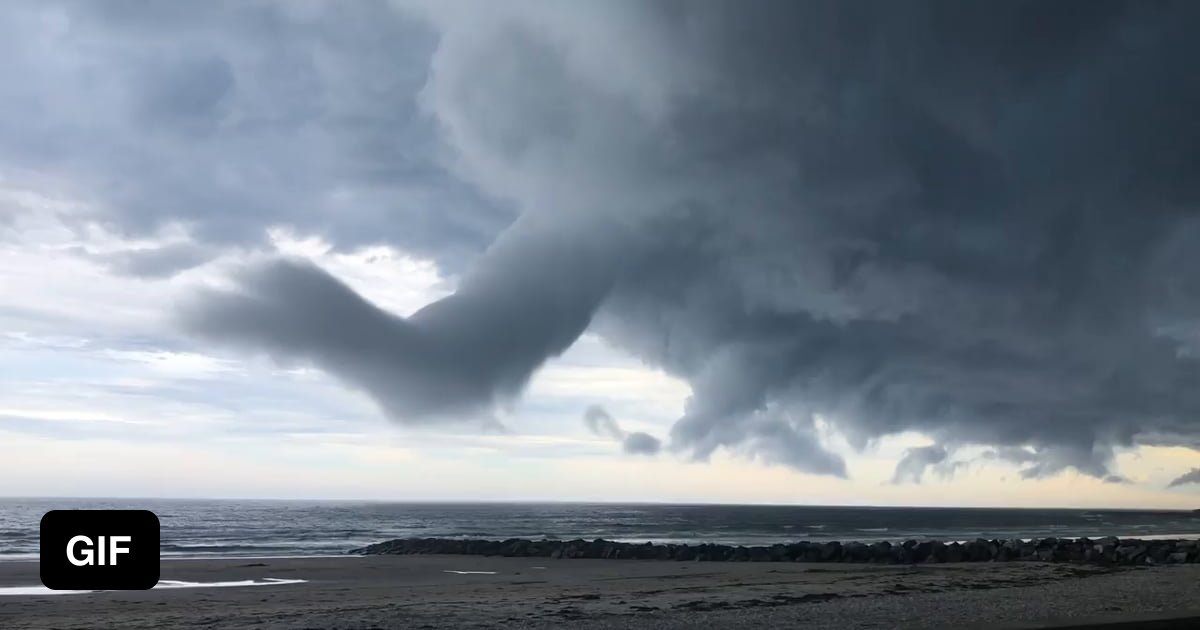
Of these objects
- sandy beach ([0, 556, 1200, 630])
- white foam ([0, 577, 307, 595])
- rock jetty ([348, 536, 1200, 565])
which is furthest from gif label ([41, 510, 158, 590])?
rock jetty ([348, 536, 1200, 565])

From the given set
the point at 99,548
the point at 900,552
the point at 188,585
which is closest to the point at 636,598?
the point at 188,585

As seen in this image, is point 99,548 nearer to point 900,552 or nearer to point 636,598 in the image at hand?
point 636,598

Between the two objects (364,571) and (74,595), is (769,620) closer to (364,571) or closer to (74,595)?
(74,595)

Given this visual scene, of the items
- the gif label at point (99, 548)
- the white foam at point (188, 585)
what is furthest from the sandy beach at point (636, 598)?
the gif label at point (99, 548)

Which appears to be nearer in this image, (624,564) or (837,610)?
(837,610)

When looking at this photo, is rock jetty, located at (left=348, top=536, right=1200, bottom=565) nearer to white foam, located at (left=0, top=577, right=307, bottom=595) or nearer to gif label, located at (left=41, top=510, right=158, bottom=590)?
white foam, located at (left=0, top=577, right=307, bottom=595)

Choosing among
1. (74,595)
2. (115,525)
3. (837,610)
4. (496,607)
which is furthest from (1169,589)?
(74,595)
